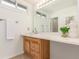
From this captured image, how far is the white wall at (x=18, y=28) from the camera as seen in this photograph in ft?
9.61

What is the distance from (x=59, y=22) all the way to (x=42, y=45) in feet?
2.48

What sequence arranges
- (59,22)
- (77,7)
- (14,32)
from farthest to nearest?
(14,32) < (59,22) < (77,7)

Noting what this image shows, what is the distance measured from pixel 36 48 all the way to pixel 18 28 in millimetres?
1152

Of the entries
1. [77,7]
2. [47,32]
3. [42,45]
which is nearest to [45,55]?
[42,45]

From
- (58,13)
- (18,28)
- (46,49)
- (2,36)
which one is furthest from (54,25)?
(2,36)

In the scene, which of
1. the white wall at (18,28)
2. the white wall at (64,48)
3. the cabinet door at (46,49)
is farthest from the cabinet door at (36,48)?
the white wall at (18,28)

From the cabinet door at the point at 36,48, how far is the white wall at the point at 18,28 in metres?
0.73

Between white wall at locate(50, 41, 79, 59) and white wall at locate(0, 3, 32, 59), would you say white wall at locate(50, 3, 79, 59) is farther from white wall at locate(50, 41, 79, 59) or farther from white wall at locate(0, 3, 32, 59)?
white wall at locate(0, 3, 32, 59)

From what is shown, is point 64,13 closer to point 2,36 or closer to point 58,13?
point 58,13

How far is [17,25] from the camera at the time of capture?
342 centimetres

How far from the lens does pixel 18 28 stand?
347 centimetres

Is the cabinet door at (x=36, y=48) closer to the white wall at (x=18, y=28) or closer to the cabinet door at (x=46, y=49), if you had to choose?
the cabinet door at (x=46, y=49)

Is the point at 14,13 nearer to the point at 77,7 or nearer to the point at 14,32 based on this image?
the point at 14,32

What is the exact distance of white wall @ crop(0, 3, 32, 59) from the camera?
293 cm
